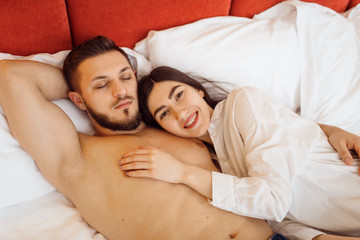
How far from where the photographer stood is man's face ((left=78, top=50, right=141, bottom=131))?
51.9 inches

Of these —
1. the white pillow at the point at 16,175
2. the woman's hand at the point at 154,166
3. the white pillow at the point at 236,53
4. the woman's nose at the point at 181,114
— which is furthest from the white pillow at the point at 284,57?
the white pillow at the point at 16,175

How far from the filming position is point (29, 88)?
1.18 m

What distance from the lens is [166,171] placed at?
1.16m

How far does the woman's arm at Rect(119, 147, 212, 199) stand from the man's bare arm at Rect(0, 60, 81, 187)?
29 cm

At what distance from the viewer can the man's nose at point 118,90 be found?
4.27 feet

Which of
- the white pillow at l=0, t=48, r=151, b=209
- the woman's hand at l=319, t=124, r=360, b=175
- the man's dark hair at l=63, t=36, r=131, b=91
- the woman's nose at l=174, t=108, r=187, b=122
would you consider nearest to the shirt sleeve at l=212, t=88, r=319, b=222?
the woman's hand at l=319, t=124, r=360, b=175

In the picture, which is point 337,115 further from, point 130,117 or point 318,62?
point 130,117

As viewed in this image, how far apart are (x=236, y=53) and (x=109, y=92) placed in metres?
0.75

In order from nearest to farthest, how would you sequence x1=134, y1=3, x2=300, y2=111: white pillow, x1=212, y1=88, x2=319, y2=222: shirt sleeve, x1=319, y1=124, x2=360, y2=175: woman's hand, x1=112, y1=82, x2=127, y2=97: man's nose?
x1=212, y1=88, x2=319, y2=222: shirt sleeve
x1=319, y1=124, x2=360, y2=175: woman's hand
x1=112, y1=82, x2=127, y2=97: man's nose
x1=134, y1=3, x2=300, y2=111: white pillow

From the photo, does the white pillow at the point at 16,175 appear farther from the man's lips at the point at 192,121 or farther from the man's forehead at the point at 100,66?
the man's lips at the point at 192,121

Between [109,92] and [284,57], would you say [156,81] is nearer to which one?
[109,92]

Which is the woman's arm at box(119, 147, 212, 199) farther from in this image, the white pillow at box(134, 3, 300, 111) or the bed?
the white pillow at box(134, 3, 300, 111)

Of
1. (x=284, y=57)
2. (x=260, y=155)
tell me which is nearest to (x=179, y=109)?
Result: (x=260, y=155)

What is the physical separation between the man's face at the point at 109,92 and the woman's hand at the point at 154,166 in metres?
0.24
